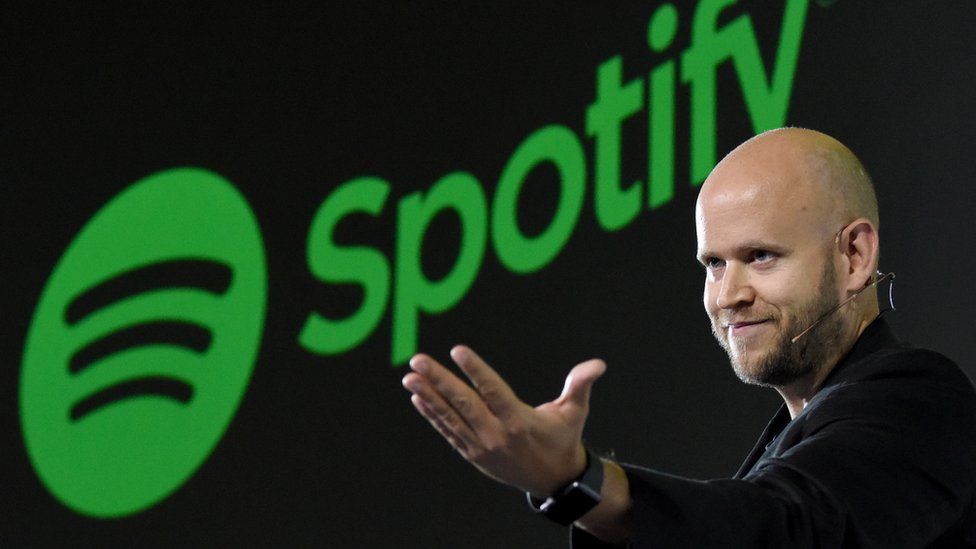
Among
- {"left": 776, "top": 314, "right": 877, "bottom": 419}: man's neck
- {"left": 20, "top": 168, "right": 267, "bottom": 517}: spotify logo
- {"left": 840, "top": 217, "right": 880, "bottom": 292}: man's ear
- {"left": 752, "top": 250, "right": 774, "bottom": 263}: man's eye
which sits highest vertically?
{"left": 20, "top": 168, "right": 267, "bottom": 517}: spotify logo

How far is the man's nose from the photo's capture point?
196cm

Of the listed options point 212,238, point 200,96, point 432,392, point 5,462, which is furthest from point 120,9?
point 432,392

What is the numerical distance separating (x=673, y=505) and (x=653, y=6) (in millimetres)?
3471

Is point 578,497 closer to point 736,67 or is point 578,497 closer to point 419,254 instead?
point 419,254

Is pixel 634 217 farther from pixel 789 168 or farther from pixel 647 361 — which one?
pixel 789 168

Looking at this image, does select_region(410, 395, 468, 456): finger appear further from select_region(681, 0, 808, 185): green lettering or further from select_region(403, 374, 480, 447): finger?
select_region(681, 0, 808, 185): green lettering

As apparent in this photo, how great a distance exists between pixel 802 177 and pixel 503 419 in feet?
3.18

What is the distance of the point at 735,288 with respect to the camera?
196 centimetres

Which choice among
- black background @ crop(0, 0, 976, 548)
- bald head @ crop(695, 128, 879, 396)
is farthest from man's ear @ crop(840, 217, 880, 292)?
black background @ crop(0, 0, 976, 548)

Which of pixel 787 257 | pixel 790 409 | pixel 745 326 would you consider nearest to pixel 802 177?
pixel 787 257

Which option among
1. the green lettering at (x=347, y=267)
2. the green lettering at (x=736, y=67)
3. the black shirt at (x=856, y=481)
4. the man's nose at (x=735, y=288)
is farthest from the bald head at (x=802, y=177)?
the green lettering at (x=736, y=67)

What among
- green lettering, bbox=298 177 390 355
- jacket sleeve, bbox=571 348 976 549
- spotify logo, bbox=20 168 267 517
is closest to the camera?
jacket sleeve, bbox=571 348 976 549

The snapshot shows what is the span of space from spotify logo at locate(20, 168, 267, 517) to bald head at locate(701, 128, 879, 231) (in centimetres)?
229

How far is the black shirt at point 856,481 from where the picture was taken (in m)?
1.32
